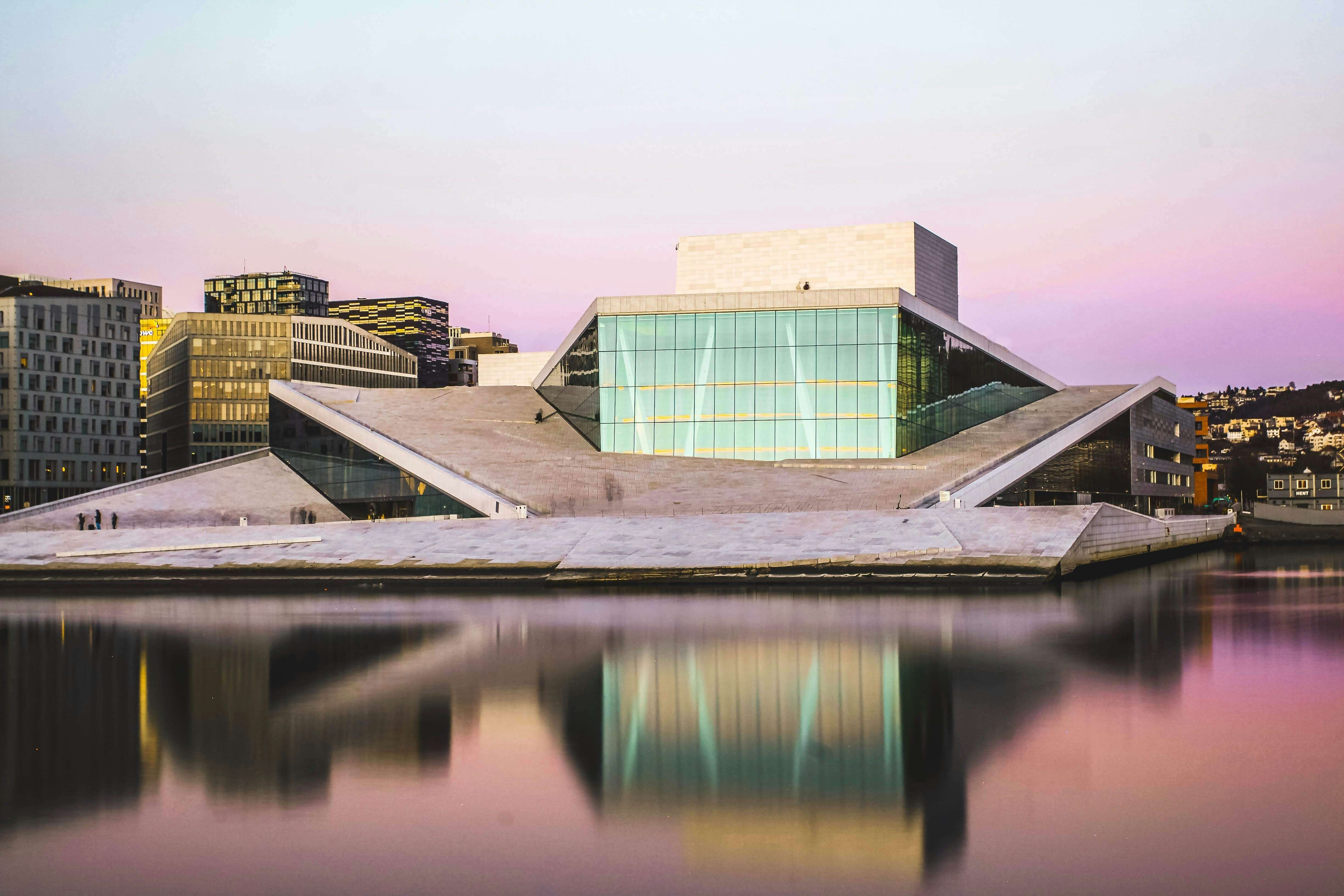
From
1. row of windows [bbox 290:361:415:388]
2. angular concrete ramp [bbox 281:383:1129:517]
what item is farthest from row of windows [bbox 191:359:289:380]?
angular concrete ramp [bbox 281:383:1129:517]

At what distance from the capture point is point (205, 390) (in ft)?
319

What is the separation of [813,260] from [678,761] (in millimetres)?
42788

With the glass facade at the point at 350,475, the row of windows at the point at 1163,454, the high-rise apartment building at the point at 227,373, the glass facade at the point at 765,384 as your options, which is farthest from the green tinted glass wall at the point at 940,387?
the high-rise apartment building at the point at 227,373

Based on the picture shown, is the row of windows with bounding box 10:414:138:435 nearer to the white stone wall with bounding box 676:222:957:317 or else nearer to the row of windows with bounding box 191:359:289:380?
the row of windows with bounding box 191:359:289:380

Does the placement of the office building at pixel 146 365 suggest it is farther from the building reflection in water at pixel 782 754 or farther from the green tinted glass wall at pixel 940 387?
the building reflection in water at pixel 782 754

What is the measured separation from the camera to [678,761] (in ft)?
27.5

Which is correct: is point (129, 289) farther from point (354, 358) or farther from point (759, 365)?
point (759, 365)

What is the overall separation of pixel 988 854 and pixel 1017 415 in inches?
1881

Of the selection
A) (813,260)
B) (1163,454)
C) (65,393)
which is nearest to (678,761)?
(813,260)

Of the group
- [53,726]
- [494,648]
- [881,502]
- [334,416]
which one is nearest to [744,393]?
[881,502]

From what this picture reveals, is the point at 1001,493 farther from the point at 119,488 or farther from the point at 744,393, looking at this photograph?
the point at 119,488

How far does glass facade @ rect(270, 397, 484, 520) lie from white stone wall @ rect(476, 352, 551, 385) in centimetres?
2910

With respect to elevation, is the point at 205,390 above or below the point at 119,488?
above

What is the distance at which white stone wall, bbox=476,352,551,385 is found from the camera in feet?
253
